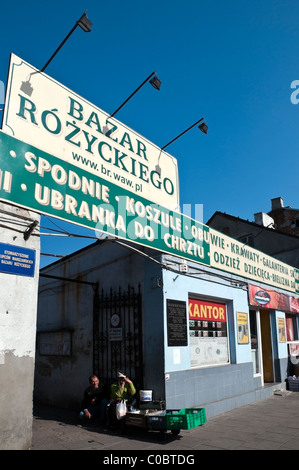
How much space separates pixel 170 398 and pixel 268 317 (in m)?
7.84

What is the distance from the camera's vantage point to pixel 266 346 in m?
14.3

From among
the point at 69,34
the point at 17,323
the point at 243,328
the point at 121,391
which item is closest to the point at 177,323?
the point at 121,391

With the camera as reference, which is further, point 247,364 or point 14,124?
point 247,364

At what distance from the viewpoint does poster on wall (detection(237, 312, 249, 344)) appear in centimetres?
1141

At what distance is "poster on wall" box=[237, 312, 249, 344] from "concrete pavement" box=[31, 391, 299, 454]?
249 cm

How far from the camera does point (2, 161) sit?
18.6 ft

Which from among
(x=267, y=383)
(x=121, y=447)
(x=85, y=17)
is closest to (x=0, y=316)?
(x=121, y=447)

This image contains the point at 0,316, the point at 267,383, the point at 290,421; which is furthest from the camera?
the point at 267,383

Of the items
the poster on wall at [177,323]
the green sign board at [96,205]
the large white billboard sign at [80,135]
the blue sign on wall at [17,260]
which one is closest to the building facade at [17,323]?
the blue sign on wall at [17,260]

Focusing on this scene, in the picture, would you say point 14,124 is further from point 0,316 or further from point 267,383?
point 267,383

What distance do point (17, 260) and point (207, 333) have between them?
236 inches

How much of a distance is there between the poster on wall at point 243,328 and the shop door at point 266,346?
A: 2.94 metres

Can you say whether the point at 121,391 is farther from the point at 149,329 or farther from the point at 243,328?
the point at 243,328

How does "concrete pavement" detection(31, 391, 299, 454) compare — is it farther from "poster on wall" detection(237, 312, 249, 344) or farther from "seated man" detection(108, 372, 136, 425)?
"poster on wall" detection(237, 312, 249, 344)
